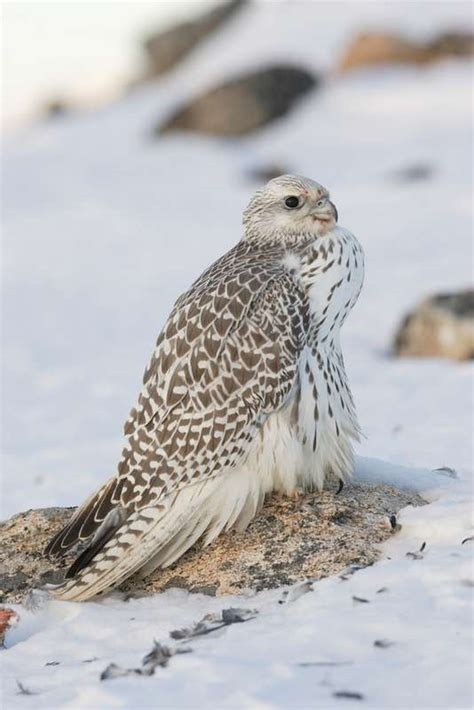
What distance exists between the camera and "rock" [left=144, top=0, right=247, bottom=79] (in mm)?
27219

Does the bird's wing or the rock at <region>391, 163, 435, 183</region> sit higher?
A: the rock at <region>391, 163, 435, 183</region>

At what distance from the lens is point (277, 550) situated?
5.47 m

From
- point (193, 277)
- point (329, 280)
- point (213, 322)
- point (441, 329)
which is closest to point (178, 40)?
point (193, 277)

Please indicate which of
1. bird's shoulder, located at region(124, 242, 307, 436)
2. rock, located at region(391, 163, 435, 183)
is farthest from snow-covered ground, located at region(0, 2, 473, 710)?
bird's shoulder, located at region(124, 242, 307, 436)

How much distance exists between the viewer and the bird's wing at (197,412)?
5410 millimetres

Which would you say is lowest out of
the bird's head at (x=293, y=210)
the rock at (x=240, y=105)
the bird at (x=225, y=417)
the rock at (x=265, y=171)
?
the bird at (x=225, y=417)

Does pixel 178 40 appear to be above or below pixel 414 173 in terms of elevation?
above

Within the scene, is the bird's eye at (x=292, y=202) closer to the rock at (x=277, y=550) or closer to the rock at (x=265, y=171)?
the rock at (x=277, y=550)

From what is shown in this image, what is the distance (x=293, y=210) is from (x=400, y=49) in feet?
57.7

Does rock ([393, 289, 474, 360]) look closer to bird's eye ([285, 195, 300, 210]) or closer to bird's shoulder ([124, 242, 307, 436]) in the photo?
bird's eye ([285, 195, 300, 210])

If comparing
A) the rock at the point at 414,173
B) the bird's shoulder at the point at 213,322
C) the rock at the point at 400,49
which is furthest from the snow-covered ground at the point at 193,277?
the bird's shoulder at the point at 213,322

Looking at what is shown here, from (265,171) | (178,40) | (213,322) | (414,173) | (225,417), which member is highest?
(178,40)

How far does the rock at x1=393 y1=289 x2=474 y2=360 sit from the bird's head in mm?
5562

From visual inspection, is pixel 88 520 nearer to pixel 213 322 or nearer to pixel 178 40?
pixel 213 322
